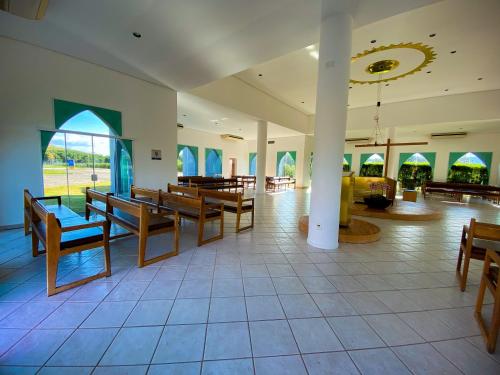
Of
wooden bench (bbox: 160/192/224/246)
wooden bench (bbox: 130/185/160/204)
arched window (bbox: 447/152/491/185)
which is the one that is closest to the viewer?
wooden bench (bbox: 160/192/224/246)

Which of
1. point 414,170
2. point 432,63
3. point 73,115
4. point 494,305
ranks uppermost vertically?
point 432,63

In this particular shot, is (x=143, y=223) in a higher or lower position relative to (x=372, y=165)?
lower

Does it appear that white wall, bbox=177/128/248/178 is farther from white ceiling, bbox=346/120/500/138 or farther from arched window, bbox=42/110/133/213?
white ceiling, bbox=346/120/500/138

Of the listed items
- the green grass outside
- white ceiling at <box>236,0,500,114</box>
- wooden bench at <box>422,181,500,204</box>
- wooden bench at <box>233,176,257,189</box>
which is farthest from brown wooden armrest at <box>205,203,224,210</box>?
wooden bench at <box>422,181,500,204</box>

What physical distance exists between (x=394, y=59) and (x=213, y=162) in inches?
440

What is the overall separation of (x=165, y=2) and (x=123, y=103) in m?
2.92

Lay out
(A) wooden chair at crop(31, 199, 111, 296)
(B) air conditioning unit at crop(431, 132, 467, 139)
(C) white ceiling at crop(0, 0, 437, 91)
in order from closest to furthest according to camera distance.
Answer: (A) wooden chair at crop(31, 199, 111, 296) → (C) white ceiling at crop(0, 0, 437, 91) → (B) air conditioning unit at crop(431, 132, 467, 139)

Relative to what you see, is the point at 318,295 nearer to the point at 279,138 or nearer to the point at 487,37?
the point at 487,37

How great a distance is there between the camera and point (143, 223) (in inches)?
97.5

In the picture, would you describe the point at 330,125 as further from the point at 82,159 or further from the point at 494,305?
the point at 82,159

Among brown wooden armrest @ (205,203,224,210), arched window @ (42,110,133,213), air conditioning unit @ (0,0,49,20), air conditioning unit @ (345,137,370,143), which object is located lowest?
brown wooden armrest @ (205,203,224,210)

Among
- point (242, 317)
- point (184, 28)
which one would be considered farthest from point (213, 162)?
point (242, 317)

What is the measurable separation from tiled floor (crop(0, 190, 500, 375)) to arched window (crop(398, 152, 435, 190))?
41.9ft

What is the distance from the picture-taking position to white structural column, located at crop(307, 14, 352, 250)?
9.87ft
